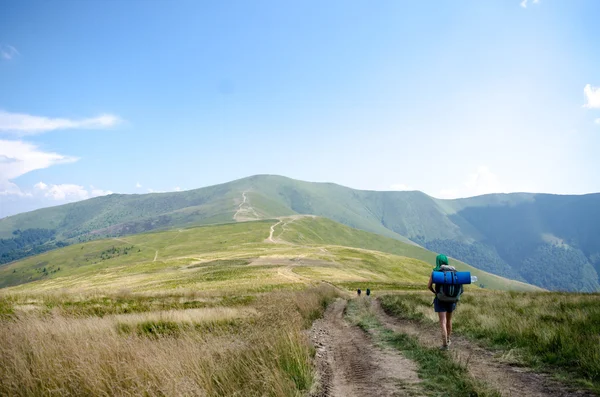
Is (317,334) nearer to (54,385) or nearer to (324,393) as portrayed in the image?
(324,393)

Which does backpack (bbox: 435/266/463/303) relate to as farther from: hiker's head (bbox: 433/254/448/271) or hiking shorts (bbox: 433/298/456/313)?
hiker's head (bbox: 433/254/448/271)

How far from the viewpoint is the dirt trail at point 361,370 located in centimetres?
673

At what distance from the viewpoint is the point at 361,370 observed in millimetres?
8391

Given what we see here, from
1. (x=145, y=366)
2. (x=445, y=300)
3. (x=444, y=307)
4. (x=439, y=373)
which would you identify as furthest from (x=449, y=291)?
(x=145, y=366)

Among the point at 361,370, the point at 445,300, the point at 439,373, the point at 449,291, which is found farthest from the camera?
the point at 445,300

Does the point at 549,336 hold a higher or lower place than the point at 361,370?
higher

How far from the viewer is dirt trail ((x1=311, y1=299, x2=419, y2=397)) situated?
6730 mm

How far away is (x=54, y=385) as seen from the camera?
215 inches

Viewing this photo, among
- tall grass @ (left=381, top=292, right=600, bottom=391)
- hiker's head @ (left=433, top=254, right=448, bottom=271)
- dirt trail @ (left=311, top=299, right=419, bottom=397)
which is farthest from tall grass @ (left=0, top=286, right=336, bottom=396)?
tall grass @ (left=381, top=292, right=600, bottom=391)

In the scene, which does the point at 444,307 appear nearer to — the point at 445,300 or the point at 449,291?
the point at 445,300

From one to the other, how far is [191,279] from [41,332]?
6718cm

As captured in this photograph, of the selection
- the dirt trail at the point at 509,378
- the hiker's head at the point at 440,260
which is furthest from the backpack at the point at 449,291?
the dirt trail at the point at 509,378

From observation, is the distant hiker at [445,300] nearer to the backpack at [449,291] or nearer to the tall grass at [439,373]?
the backpack at [449,291]

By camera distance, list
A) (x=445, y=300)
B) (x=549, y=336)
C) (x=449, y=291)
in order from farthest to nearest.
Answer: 1. (x=445, y=300)
2. (x=449, y=291)
3. (x=549, y=336)
